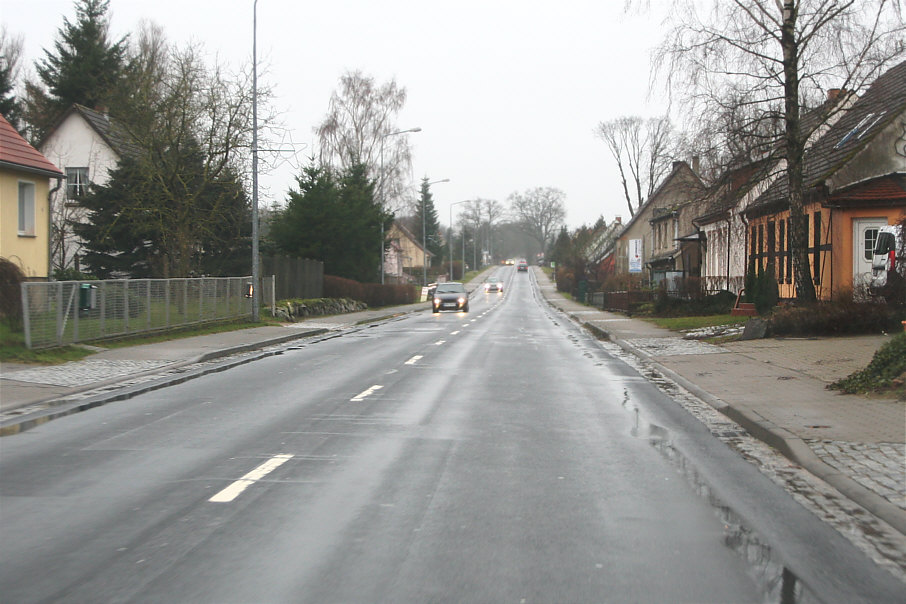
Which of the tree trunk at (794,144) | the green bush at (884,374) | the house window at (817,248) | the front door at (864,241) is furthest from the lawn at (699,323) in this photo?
the green bush at (884,374)

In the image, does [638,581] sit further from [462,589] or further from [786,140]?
[786,140]

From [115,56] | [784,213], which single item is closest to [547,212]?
[115,56]

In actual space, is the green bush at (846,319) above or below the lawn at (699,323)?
above

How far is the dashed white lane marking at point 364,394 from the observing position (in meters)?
11.6

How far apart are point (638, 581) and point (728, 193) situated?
1873 centimetres

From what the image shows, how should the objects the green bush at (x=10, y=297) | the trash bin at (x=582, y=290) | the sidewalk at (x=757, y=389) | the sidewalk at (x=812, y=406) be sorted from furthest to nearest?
the trash bin at (x=582, y=290) → the green bush at (x=10, y=297) → the sidewalk at (x=757, y=389) → the sidewalk at (x=812, y=406)

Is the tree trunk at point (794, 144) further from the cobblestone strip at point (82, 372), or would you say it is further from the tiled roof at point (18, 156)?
the tiled roof at point (18, 156)

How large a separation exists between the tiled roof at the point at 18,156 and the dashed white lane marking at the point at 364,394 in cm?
1648

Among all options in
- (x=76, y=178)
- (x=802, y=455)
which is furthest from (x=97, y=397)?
(x=76, y=178)

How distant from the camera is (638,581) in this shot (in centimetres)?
457

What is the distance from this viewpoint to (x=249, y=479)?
6852 millimetres

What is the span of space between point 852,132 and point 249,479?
26364mm

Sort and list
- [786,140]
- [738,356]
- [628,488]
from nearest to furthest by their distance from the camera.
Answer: [628,488]
[738,356]
[786,140]

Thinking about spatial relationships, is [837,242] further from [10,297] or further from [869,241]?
[10,297]
